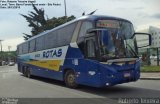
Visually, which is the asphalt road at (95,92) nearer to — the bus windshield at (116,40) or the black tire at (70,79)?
the black tire at (70,79)

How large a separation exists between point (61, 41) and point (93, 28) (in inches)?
161

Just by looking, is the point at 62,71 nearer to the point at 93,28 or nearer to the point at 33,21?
the point at 93,28

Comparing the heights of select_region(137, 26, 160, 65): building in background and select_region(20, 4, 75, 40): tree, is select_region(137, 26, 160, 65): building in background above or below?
below

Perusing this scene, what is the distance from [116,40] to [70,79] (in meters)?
3.99

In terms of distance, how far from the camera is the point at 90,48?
Answer: 603 inches

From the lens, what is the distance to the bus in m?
14.6

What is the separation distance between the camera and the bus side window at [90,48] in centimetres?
1505

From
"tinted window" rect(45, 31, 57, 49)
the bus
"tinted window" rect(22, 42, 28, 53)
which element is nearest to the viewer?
the bus

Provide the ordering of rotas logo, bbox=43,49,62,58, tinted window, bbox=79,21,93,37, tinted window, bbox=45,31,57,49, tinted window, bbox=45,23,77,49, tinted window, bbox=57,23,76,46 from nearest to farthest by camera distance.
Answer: tinted window, bbox=79,21,93,37 → tinted window, bbox=57,23,76,46 → tinted window, bbox=45,23,77,49 → rotas logo, bbox=43,49,62,58 → tinted window, bbox=45,31,57,49

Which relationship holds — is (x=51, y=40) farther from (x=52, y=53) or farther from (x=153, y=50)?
(x=153, y=50)

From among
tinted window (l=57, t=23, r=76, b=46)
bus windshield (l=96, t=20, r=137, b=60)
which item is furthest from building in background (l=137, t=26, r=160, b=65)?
bus windshield (l=96, t=20, r=137, b=60)

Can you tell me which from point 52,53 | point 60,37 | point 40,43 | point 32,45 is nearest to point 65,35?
point 60,37

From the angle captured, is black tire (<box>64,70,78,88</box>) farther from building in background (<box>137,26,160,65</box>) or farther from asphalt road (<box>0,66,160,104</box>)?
building in background (<box>137,26,160,65</box>)

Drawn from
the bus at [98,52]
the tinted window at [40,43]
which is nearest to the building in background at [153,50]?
the tinted window at [40,43]
